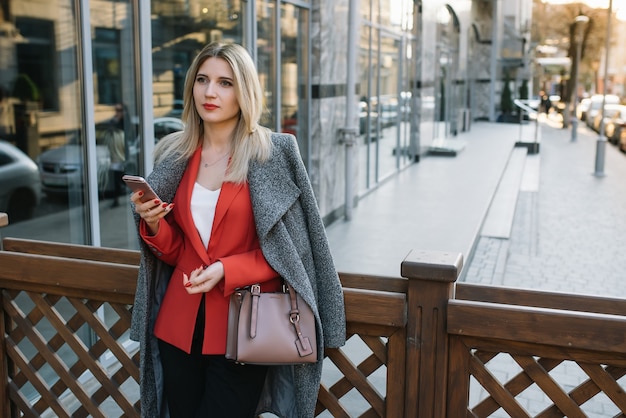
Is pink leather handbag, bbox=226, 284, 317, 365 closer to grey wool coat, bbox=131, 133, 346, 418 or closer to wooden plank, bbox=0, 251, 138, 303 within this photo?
grey wool coat, bbox=131, 133, 346, 418

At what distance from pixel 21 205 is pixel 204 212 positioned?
3055 millimetres

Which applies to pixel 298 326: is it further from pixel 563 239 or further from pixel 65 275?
pixel 563 239

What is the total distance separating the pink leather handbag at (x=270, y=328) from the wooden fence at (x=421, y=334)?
25cm

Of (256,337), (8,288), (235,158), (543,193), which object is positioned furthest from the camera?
(543,193)

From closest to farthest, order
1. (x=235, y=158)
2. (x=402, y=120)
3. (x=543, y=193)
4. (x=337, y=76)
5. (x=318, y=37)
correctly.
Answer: (x=235, y=158)
(x=318, y=37)
(x=337, y=76)
(x=543, y=193)
(x=402, y=120)

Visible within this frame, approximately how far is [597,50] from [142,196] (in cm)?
5961

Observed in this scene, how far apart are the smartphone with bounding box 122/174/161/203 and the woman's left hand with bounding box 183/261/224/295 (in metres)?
0.30

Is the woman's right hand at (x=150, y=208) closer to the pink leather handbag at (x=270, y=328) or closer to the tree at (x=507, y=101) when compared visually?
the pink leather handbag at (x=270, y=328)

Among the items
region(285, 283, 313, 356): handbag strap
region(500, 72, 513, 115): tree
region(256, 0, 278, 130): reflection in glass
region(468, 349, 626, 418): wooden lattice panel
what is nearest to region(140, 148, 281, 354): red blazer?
region(285, 283, 313, 356): handbag strap

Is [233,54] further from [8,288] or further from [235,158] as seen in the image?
[8,288]

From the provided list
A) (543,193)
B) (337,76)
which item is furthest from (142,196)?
(543,193)

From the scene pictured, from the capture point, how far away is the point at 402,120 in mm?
18062

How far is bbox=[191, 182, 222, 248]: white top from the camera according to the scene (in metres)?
2.53

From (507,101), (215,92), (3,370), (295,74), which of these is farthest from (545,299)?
(507,101)
